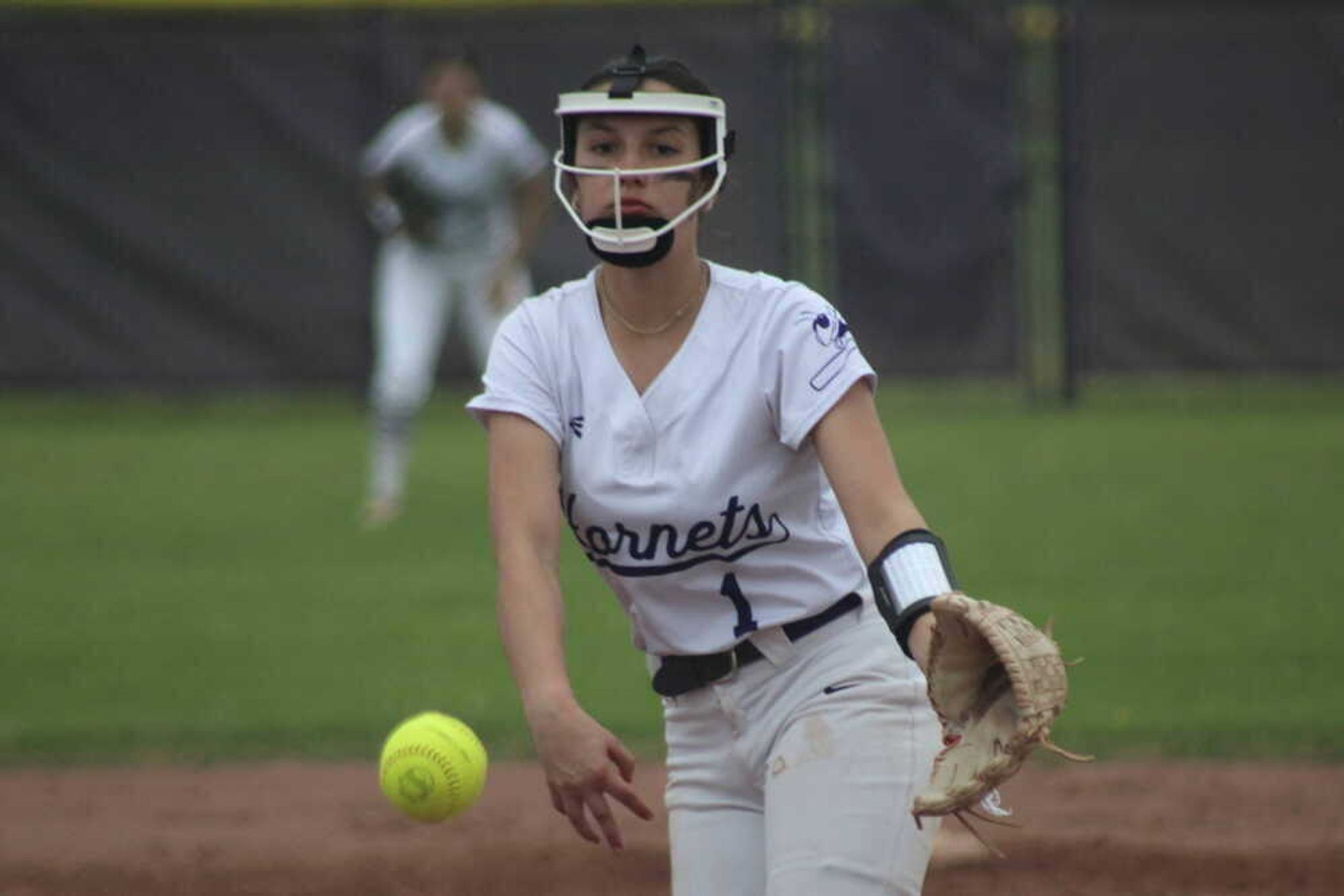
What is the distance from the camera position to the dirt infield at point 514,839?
5816mm

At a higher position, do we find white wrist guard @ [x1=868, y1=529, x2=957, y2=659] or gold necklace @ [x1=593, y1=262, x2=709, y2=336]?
gold necklace @ [x1=593, y1=262, x2=709, y2=336]

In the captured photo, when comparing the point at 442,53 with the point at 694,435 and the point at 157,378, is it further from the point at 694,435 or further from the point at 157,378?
the point at 694,435

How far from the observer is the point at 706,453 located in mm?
3701

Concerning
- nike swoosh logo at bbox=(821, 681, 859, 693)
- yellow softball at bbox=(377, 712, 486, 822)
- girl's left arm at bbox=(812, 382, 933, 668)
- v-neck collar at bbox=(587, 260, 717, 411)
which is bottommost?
yellow softball at bbox=(377, 712, 486, 822)

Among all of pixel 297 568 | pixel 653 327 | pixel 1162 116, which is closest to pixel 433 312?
pixel 297 568

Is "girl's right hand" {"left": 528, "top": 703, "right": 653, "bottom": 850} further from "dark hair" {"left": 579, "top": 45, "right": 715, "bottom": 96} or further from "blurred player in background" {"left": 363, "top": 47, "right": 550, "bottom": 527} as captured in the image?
"blurred player in background" {"left": 363, "top": 47, "right": 550, "bottom": 527}

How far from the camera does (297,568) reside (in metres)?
10.3

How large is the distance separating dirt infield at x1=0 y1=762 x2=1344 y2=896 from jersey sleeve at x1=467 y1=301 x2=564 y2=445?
2.40 m

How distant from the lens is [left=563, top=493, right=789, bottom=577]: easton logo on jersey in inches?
147

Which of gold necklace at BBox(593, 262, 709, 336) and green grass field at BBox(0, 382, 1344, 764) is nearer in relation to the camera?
gold necklace at BBox(593, 262, 709, 336)

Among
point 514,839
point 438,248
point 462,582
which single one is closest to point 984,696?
point 514,839

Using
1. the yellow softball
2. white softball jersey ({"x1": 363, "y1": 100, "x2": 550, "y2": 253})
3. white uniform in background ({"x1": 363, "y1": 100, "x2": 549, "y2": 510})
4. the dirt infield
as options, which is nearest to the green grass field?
the dirt infield

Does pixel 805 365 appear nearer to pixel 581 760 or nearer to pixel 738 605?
pixel 738 605

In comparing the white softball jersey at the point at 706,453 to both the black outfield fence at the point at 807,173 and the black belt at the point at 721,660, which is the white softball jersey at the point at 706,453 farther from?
the black outfield fence at the point at 807,173
